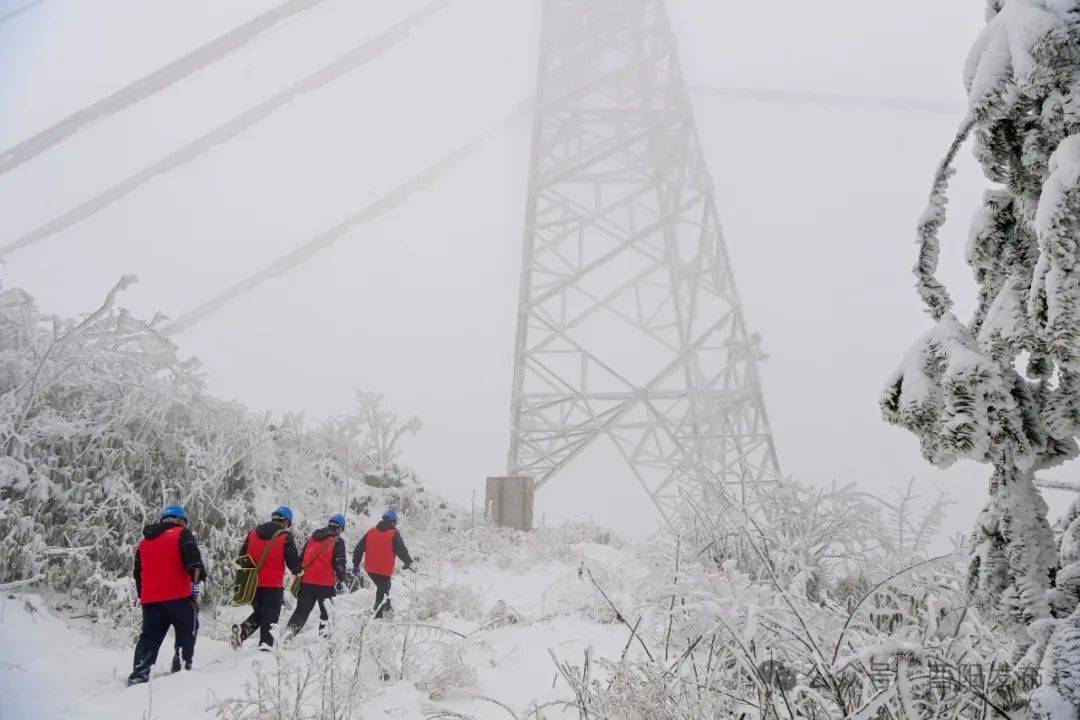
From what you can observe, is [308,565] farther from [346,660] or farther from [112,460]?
[112,460]

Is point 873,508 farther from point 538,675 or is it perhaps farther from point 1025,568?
point 1025,568

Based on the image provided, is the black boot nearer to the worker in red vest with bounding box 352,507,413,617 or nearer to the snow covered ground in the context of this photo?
the snow covered ground

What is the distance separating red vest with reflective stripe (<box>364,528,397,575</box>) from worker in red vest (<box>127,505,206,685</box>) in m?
1.82

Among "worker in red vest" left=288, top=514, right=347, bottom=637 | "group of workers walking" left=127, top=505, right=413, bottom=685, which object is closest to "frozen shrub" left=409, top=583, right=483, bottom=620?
"group of workers walking" left=127, top=505, right=413, bottom=685

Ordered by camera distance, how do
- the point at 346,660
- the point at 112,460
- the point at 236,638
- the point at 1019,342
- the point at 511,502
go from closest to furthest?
the point at 1019,342 → the point at 346,660 → the point at 236,638 → the point at 112,460 → the point at 511,502

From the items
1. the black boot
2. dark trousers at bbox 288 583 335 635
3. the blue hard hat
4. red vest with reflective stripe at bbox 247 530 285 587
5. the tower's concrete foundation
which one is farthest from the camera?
the tower's concrete foundation

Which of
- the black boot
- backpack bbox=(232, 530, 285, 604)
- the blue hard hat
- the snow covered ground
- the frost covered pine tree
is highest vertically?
the frost covered pine tree

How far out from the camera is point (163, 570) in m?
4.43

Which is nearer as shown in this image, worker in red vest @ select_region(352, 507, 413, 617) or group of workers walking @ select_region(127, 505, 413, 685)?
group of workers walking @ select_region(127, 505, 413, 685)

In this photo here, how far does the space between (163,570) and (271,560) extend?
89cm

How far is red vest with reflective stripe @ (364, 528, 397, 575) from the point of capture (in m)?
6.18

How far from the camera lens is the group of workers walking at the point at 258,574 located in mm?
4367

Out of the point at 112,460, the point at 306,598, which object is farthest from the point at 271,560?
the point at 112,460

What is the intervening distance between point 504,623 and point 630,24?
1233cm
